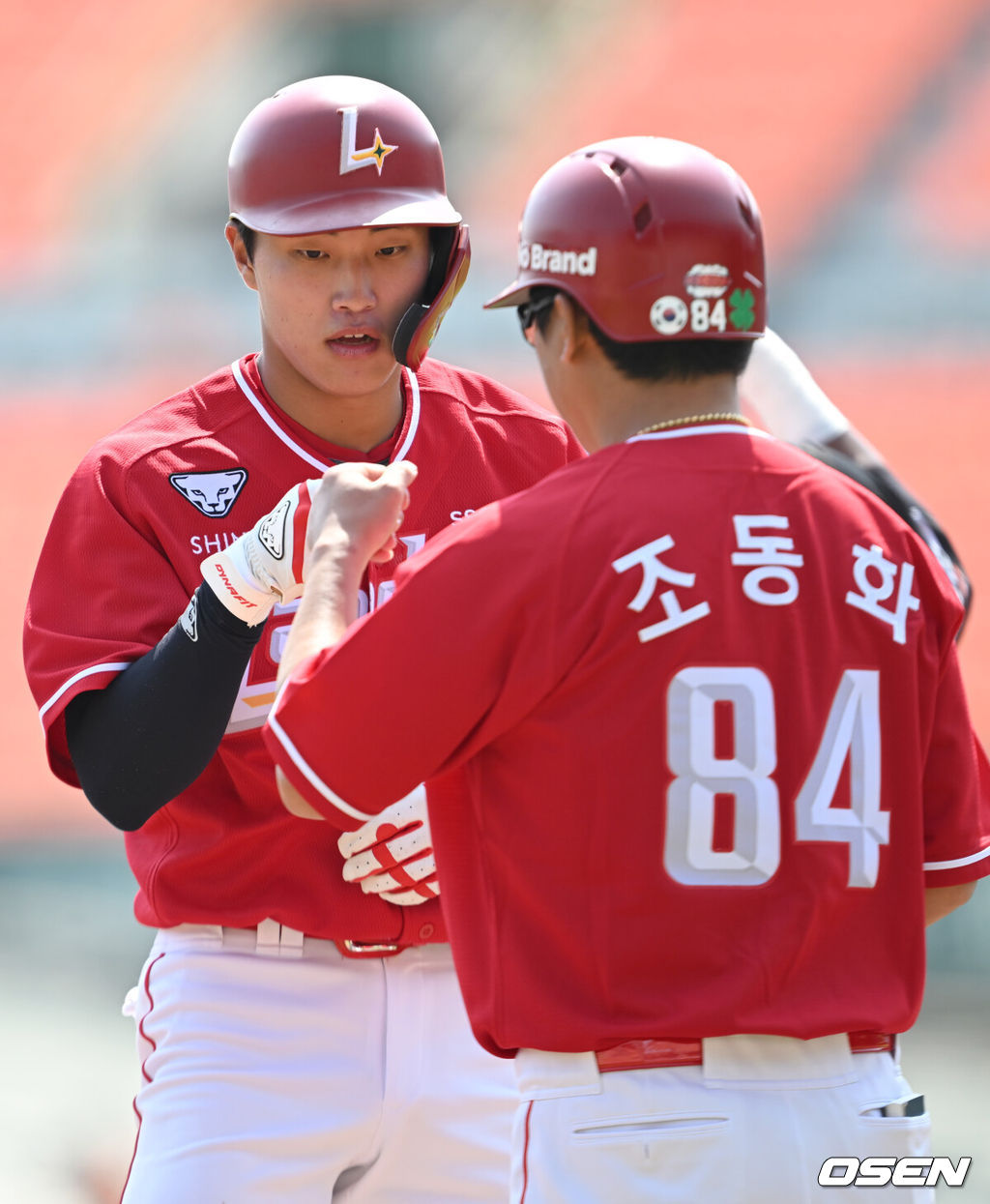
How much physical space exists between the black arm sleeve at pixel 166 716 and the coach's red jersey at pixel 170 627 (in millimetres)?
68

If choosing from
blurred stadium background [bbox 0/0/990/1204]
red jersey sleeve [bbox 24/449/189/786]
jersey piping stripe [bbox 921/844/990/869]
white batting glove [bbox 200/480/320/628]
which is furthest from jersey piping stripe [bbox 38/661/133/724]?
blurred stadium background [bbox 0/0/990/1204]

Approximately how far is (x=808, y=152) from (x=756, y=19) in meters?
0.74

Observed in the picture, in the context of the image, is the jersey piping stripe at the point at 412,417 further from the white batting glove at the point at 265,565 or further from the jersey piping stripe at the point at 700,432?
the jersey piping stripe at the point at 700,432

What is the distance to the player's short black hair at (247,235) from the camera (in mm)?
2238

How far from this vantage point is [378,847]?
2.01 m

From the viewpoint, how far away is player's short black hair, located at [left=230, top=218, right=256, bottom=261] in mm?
2238

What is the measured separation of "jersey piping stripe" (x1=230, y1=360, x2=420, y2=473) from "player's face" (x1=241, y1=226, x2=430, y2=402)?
0.29 ft

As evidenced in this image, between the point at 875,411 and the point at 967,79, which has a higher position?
the point at 967,79

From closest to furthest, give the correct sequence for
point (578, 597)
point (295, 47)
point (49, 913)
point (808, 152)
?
point (578, 597) → point (49, 913) → point (808, 152) → point (295, 47)

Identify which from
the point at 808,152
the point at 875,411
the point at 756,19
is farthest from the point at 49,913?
the point at 756,19

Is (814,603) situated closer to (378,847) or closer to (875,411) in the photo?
(378,847)

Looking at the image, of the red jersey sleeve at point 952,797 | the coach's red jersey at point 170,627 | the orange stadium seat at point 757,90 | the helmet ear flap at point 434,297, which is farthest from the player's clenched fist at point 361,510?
the orange stadium seat at point 757,90

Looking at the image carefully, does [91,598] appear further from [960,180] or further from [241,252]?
[960,180]

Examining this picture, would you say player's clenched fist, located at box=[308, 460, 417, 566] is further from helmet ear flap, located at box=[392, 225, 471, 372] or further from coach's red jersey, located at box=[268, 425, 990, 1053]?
helmet ear flap, located at box=[392, 225, 471, 372]
